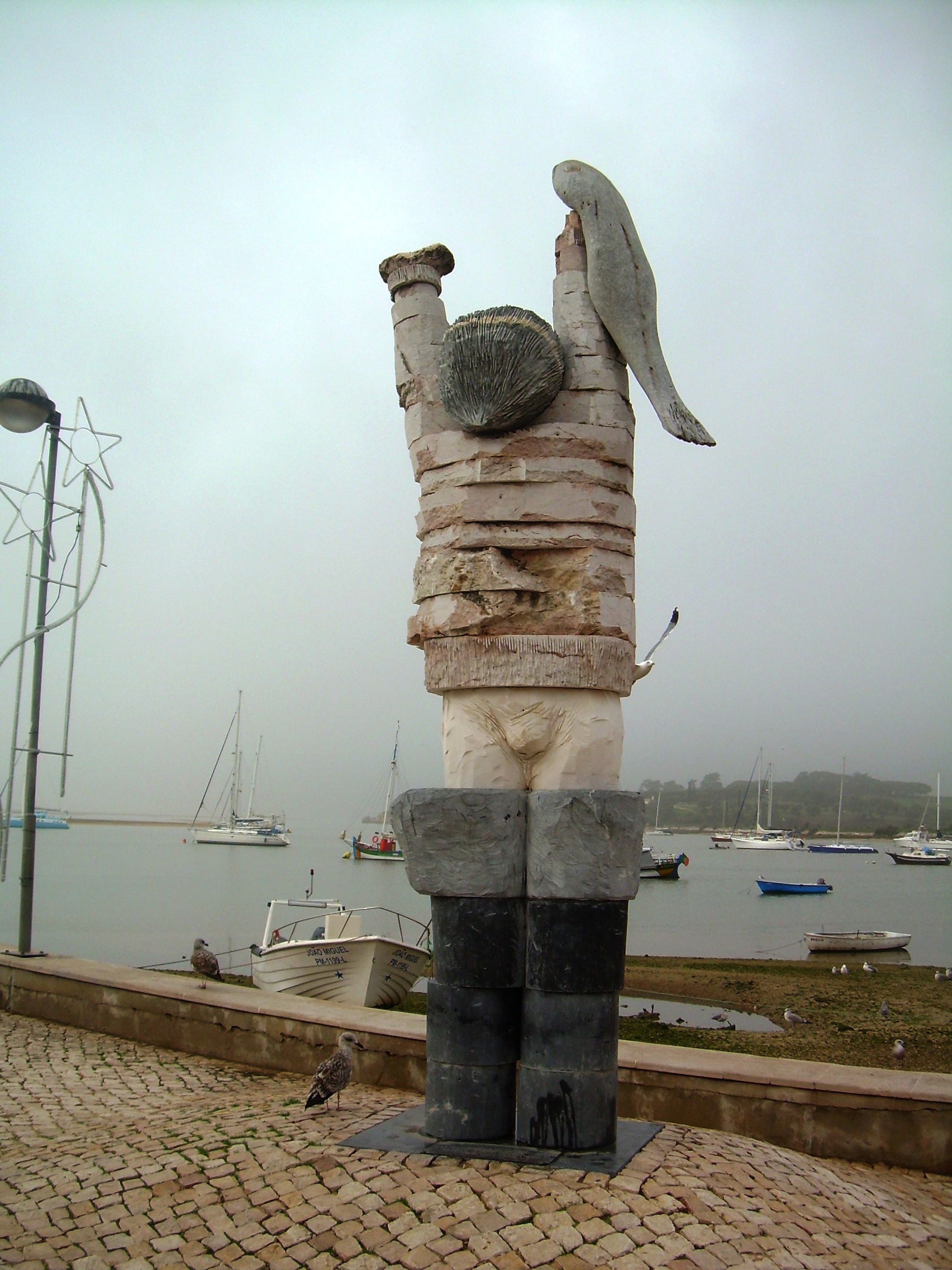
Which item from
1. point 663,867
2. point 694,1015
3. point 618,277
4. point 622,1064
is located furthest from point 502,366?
point 663,867

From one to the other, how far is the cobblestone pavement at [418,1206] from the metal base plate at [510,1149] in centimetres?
7

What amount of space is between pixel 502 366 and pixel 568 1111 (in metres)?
3.56

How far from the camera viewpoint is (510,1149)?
4449 millimetres

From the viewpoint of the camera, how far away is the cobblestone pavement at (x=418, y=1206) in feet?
11.9

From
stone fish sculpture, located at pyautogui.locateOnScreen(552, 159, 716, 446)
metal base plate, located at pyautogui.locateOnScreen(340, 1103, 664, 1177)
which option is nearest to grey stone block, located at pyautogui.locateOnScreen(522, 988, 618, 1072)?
metal base plate, located at pyautogui.locateOnScreen(340, 1103, 664, 1177)

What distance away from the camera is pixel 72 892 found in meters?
40.9

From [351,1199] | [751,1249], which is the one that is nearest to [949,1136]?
[751,1249]

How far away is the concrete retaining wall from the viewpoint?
4996 millimetres

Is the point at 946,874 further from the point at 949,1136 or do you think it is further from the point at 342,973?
the point at 949,1136

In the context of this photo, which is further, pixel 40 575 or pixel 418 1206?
pixel 40 575

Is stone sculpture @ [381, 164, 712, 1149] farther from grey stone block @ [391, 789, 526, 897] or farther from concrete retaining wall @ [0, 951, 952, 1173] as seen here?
concrete retaining wall @ [0, 951, 952, 1173]

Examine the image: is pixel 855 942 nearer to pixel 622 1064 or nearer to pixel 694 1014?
pixel 694 1014

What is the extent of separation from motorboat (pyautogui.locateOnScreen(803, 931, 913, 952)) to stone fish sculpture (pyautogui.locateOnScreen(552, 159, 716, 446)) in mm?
21384

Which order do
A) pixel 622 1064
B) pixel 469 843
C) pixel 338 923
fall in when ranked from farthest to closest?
pixel 338 923, pixel 622 1064, pixel 469 843
